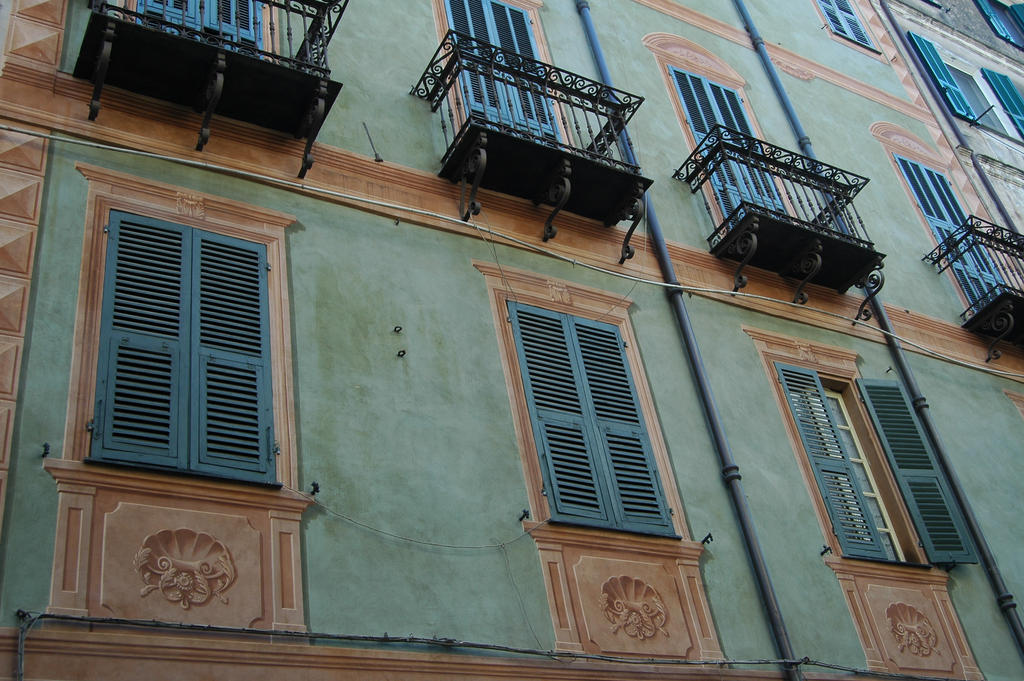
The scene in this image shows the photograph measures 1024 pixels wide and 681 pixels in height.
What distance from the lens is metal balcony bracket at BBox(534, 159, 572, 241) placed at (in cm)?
1220

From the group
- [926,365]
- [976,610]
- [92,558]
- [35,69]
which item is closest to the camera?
[92,558]

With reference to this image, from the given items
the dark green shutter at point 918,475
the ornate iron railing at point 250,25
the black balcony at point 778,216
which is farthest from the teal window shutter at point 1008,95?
the ornate iron railing at point 250,25

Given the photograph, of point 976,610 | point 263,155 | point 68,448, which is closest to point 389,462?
point 68,448

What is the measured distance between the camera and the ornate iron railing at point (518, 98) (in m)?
12.6

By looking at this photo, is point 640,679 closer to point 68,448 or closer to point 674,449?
point 674,449

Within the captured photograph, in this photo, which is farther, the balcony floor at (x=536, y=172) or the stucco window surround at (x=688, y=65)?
the stucco window surround at (x=688, y=65)

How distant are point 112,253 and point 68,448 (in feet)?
6.22

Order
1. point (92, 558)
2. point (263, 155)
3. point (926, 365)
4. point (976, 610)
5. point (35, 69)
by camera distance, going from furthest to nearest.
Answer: point (926, 365)
point (976, 610)
point (263, 155)
point (35, 69)
point (92, 558)

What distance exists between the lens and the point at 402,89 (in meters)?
12.9

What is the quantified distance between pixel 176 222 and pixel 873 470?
7767mm

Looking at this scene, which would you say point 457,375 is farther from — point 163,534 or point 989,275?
point 989,275

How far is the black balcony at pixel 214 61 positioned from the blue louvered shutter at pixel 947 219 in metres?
9.43

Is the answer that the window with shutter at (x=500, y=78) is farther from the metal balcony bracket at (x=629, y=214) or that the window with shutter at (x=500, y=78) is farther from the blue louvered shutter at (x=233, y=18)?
the blue louvered shutter at (x=233, y=18)

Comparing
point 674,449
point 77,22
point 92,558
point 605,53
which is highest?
point 605,53
